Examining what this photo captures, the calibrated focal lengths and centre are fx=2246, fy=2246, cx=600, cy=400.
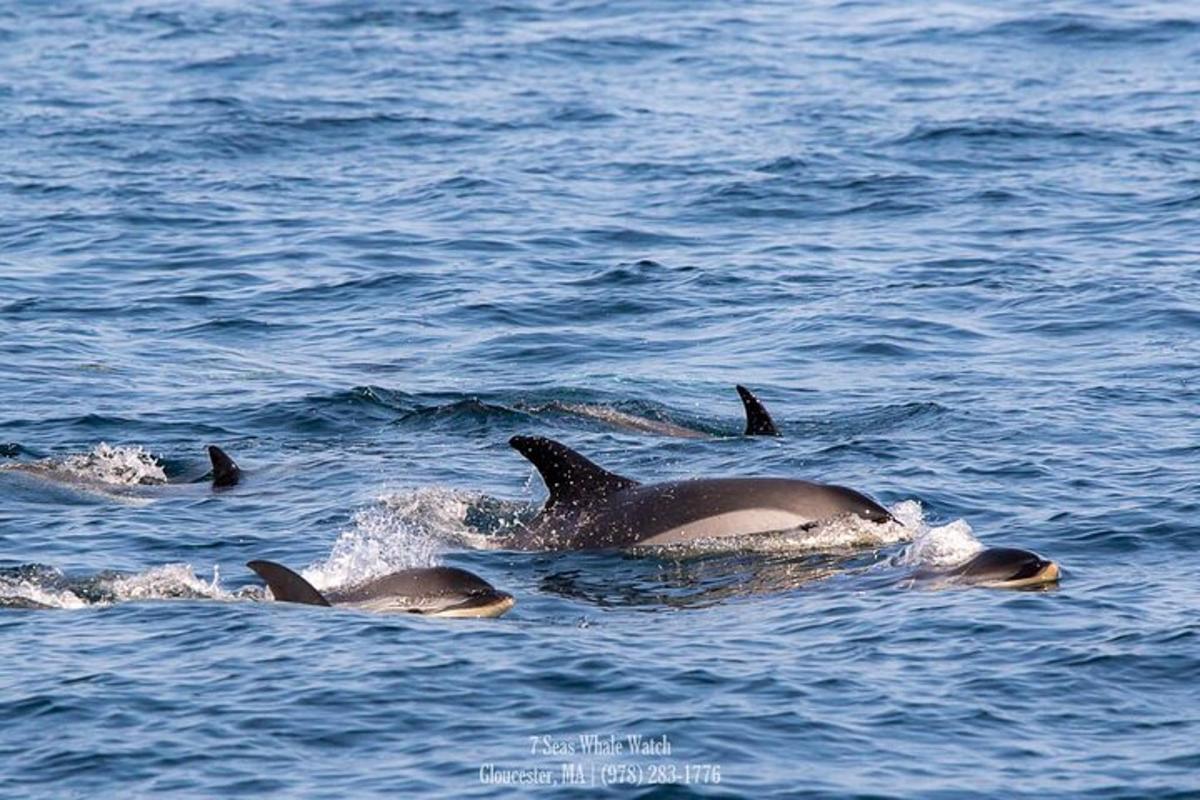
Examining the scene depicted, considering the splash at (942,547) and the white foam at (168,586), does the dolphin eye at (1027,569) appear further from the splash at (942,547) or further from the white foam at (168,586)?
the white foam at (168,586)

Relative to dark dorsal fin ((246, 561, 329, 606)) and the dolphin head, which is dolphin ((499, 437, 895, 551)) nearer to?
the dolphin head

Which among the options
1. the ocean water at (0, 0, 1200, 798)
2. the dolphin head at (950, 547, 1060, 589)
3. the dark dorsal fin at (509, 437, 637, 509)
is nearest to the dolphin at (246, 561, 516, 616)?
the ocean water at (0, 0, 1200, 798)

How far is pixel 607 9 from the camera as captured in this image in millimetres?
50594

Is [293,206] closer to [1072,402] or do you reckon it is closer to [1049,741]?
[1072,402]

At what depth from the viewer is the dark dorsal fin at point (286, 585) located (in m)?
15.2

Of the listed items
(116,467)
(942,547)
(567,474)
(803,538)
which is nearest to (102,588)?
(567,474)

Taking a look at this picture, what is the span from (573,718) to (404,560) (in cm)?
421

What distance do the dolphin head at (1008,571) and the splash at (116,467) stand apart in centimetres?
786

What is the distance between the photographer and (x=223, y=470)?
64.4ft

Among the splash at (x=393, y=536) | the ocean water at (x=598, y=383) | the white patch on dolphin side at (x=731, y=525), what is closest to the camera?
the ocean water at (x=598, y=383)

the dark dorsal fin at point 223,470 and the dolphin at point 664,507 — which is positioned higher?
the dolphin at point 664,507

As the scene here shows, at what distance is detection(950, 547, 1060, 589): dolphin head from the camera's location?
51.4ft

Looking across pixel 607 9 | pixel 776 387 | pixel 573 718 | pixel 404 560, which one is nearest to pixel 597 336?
pixel 776 387

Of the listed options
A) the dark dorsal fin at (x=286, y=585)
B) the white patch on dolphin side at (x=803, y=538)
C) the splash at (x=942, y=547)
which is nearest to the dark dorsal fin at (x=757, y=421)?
the white patch on dolphin side at (x=803, y=538)
